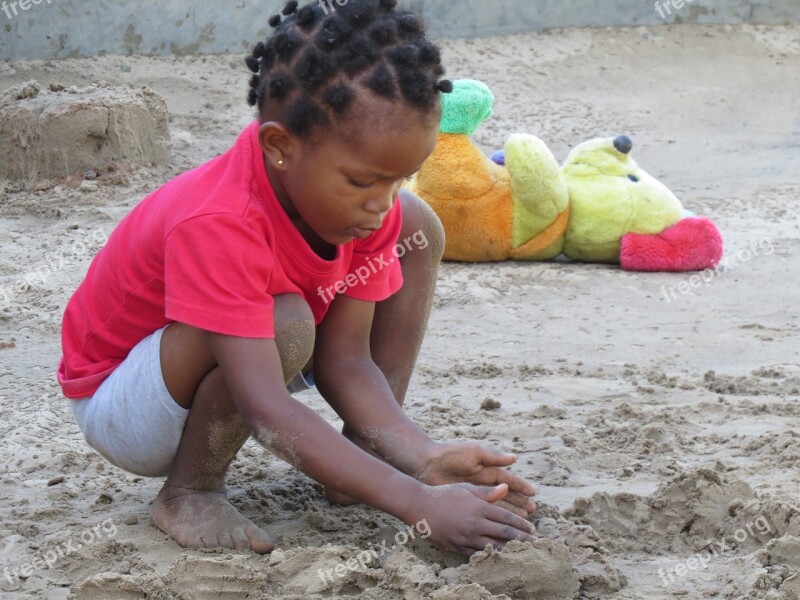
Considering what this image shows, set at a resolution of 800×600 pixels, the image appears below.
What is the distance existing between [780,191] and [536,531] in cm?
445

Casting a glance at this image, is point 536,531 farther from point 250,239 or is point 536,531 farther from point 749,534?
point 250,239

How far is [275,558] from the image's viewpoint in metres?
2.03

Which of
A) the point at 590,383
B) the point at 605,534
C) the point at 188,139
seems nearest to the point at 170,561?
the point at 605,534

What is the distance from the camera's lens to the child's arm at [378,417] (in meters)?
2.21

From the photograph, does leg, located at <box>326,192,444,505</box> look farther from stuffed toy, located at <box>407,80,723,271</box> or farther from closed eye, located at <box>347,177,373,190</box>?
stuffed toy, located at <box>407,80,723,271</box>

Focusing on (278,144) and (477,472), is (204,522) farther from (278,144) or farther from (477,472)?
(278,144)

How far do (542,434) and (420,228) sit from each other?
0.69m

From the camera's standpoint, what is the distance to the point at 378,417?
2301mm

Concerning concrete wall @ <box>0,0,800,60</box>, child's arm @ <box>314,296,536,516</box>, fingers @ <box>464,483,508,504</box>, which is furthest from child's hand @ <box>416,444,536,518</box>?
concrete wall @ <box>0,0,800,60</box>

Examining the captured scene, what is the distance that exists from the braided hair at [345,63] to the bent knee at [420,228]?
0.51 m

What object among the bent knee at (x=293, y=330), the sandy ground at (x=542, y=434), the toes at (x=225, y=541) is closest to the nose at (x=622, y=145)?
the sandy ground at (x=542, y=434)

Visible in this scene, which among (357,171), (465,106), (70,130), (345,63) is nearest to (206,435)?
(357,171)

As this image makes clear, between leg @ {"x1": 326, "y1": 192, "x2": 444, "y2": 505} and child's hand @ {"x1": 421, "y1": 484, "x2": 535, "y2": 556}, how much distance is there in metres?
0.52

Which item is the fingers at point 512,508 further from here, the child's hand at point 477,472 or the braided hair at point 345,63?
the braided hair at point 345,63
